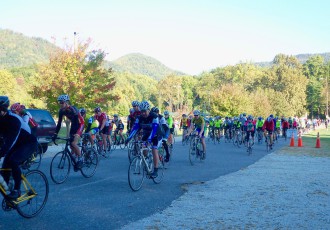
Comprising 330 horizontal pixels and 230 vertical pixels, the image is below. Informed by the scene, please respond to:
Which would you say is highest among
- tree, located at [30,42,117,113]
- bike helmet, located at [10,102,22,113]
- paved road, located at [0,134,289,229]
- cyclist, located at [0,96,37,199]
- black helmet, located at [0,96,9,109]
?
tree, located at [30,42,117,113]

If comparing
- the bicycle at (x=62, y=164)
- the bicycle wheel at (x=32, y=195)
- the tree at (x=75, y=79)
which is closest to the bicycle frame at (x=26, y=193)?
the bicycle wheel at (x=32, y=195)

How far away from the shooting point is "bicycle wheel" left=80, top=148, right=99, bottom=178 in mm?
10547

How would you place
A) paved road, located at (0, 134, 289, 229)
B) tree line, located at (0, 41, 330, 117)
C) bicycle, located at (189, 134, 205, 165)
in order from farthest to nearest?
tree line, located at (0, 41, 330, 117) → bicycle, located at (189, 134, 205, 165) → paved road, located at (0, 134, 289, 229)

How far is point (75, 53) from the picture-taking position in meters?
27.9

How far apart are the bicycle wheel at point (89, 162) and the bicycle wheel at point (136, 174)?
188cm

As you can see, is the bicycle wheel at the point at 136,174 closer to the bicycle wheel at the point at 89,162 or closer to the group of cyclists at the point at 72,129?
the group of cyclists at the point at 72,129

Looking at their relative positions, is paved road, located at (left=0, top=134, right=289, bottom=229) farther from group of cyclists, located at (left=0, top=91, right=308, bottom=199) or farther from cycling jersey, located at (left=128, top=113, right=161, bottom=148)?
cycling jersey, located at (left=128, top=113, right=161, bottom=148)

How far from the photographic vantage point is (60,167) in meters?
9.73

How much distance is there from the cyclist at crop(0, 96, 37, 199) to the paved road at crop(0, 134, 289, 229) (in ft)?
2.25

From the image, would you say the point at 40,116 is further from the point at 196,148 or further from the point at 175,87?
the point at 175,87

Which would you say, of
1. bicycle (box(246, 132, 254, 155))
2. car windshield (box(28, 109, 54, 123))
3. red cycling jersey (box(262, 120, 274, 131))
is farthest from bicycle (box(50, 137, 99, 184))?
red cycling jersey (box(262, 120, 274, 131))

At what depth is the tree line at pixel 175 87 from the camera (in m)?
26.8

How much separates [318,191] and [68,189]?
5.43 metres

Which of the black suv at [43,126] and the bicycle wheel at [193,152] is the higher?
the black suv at [43,126]
